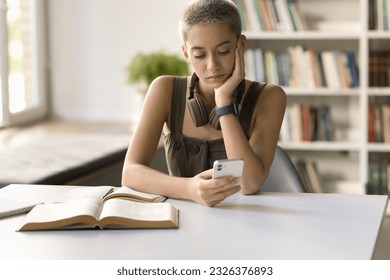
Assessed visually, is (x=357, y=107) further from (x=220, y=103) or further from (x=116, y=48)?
(x=220, y=103)

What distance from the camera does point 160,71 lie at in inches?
179

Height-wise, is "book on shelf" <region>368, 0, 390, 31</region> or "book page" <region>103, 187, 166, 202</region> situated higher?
"book on shelf" <region>368, 0, 390, 31</region>

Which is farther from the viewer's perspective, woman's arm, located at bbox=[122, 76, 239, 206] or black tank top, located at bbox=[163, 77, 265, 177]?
black tank top, located at bbox=[163, 77, 265, 177]

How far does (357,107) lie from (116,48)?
1589mm

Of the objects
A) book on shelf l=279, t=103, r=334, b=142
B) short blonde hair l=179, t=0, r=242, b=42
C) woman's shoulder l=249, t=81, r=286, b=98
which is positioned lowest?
book on shelf l=279, t=103, r=334, b=142

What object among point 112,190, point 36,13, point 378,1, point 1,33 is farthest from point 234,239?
point 36,13

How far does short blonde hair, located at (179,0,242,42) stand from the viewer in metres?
2.04

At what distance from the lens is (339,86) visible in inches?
176

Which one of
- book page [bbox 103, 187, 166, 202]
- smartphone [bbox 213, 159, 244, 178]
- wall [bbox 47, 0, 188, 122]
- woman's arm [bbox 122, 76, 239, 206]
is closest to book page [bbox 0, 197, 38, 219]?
book page [bbox 103, 187, 166, 202]

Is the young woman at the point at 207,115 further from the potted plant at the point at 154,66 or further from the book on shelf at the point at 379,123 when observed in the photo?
the book on shelf at the point at 379,123

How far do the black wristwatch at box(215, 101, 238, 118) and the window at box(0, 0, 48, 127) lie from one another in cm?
285

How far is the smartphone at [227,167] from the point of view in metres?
1.75

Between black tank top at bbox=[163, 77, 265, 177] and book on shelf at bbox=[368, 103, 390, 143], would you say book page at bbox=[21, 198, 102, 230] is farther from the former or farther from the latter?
book on shelf at bbox=[368, 103, 390, 143]

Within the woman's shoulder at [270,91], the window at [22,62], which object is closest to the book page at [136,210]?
the woman's shoulder at [270,91]
